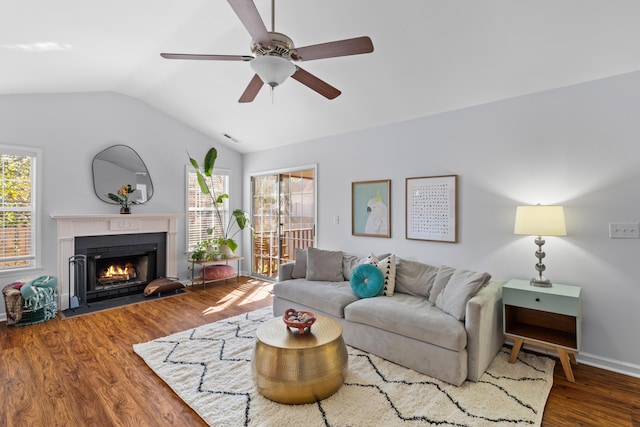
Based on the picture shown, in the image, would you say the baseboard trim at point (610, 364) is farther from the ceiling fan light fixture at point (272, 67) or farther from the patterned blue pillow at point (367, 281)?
the ceiling fan light fixture at point (272, 67)

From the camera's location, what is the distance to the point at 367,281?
3.33 meters

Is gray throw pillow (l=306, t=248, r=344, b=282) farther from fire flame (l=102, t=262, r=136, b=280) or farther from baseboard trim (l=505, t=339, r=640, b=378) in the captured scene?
fire flame (l=102, t=262, r=136, b=280)

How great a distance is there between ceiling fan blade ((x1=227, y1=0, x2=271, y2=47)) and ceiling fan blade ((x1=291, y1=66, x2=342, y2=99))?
388 mm

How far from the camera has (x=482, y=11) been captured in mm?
2383

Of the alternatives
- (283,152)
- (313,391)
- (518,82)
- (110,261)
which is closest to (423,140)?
(518,82)

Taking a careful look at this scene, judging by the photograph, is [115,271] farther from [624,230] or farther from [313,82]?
[624,230]

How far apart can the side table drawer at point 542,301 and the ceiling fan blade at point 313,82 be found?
2.24 metres

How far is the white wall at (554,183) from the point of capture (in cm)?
263

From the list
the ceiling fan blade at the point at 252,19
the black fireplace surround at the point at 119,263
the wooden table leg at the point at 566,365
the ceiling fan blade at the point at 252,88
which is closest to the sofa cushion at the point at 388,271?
the wooden table leg at the point at 566,365

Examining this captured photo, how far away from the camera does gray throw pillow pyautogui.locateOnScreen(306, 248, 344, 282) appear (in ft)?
13.1

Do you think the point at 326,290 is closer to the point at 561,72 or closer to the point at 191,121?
the point at 561,72

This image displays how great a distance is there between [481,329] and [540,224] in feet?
3.42

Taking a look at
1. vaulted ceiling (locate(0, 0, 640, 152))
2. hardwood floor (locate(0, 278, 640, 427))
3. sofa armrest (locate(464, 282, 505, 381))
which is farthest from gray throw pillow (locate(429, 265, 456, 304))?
vaulted ceiling (locate(0, 0, 640, 152))

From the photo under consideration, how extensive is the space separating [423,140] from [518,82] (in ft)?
3.59
